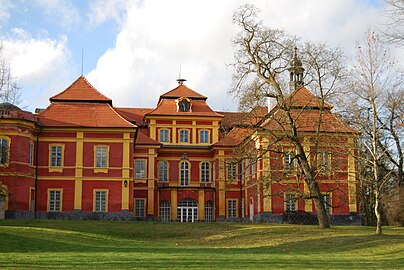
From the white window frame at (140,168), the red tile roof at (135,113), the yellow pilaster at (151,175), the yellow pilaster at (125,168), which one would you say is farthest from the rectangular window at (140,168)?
the yellow pilaster at (125,168)

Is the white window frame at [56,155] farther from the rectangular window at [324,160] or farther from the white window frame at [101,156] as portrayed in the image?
the rectangular window at [324,160]

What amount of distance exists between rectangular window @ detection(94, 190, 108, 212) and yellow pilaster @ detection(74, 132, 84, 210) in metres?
1.04

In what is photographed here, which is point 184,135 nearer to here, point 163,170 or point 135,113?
point 163,170

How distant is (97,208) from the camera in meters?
39.9

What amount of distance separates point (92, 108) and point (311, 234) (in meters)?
20.4

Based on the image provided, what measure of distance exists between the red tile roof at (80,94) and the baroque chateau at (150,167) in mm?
72

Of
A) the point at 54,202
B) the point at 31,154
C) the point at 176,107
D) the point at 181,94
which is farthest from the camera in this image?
the point at 181,94

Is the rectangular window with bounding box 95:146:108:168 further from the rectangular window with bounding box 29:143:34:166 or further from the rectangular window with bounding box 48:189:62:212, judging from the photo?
the rectangular window with bounding box 29:143:34:166

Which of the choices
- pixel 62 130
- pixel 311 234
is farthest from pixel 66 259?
pixel 62 130

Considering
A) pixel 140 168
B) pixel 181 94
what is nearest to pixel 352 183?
pixel 140 168

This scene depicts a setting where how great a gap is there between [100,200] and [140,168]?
7154 mm

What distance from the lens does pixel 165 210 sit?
4728 cm

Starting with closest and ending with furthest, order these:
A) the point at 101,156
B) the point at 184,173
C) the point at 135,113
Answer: the point at 101,156 < the point at 184,173 < the point at 135,113

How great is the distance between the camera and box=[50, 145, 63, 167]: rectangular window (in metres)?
40.2
